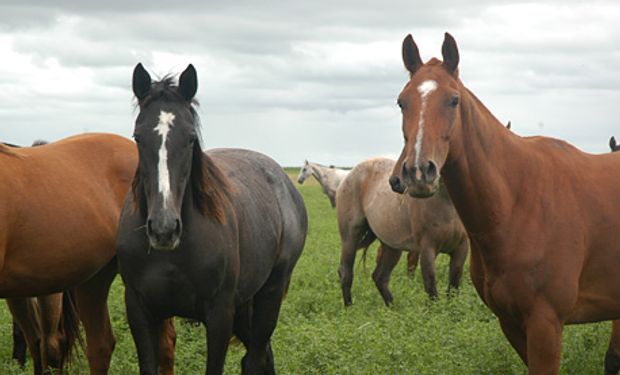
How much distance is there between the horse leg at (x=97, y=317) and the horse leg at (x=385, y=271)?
5538 mm

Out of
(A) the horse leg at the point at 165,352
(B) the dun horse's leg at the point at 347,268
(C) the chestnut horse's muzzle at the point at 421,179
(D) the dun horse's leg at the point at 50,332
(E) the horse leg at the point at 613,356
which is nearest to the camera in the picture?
(C) the chestnut horse's muzzle at the point at 421,179

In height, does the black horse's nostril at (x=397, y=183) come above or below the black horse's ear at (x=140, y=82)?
below

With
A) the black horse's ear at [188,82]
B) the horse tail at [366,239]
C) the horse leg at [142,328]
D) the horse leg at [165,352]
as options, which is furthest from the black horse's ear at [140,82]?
the horse tail at [366,239]

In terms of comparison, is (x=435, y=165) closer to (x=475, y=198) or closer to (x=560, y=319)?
(x=475, y=198)

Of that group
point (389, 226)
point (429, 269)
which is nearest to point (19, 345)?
point (429, 269)

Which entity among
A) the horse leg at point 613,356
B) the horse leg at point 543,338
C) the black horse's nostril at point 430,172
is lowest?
the horse leg at point 613,356

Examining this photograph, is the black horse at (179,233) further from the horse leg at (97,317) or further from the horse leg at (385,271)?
the horse leg at (385,271)

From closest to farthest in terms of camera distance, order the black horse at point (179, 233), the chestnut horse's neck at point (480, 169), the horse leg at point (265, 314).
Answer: the black horse at point (179, 233) < the chestnut horse's neck at point (480, 169) < the horse leg at point (265, 314)

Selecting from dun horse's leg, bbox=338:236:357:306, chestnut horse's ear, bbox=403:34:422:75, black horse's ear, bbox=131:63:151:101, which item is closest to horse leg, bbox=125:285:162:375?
black horse's ear, bbox=131:63:151:101

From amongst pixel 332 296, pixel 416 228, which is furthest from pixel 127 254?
pixel 332 296

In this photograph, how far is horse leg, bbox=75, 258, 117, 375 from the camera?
667cm

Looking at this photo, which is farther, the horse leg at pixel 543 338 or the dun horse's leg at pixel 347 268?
the dun horse's leg at pixel 347 268

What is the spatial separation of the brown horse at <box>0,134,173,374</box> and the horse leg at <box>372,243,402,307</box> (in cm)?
564

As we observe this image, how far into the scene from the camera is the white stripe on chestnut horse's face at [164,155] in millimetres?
4848
